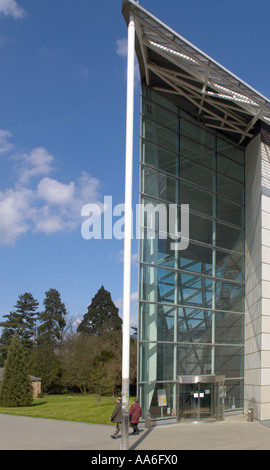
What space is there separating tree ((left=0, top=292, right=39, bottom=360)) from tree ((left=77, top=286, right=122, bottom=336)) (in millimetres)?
8694

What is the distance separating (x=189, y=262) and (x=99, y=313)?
204 ft

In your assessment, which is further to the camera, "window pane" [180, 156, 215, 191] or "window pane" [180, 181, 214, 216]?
"window pane" [180, 156, 215, 191]

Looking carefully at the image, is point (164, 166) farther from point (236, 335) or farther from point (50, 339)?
point (50, 339)

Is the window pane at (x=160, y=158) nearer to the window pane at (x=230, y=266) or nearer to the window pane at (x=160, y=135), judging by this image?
the window pane at (x=160, y=135)

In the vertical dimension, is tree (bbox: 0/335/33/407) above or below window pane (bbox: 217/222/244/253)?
below

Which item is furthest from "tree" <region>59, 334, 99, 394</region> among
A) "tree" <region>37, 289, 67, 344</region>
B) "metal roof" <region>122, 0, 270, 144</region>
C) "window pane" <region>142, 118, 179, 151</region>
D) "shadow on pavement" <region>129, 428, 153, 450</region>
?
"metal roof" <region>122, 0, 270, 144</region>

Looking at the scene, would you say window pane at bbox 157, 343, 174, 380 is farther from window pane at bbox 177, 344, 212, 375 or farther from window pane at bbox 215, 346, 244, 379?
window pane at bbox 215, 346, 244, 379

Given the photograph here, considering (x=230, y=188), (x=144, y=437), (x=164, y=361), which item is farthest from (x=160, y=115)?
Answer: (x=144, y=437)

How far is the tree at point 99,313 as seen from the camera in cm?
7975

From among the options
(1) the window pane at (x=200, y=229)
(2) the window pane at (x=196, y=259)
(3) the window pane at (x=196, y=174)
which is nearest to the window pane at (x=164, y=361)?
(2) the window pane at (x=196, y=259)

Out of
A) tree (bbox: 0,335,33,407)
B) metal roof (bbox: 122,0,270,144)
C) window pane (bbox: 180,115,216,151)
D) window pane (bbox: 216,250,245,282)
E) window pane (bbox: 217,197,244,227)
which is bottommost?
tree (bbox: 0,335,33,407)

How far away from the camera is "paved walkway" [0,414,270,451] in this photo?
41.8ft
